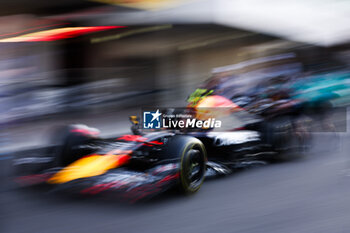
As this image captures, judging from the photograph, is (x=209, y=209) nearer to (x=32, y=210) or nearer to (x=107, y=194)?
(x=107, y=194)

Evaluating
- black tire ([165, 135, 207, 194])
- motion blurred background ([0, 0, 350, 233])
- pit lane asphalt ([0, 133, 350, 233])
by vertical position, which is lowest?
pit lane asphalt ([0, 133, 350, 233])

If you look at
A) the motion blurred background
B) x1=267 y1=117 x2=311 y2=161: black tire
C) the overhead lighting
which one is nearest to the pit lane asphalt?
x1=267 y1=117 x2=311 y2=161: black tire

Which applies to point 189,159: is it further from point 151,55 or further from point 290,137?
point 151,55

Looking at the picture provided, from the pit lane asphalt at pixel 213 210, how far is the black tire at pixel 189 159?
12 cm

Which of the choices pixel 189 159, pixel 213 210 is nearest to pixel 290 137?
pixel 189 159

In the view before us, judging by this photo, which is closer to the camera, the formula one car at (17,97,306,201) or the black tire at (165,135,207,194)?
the formula one car at (17,97,306,201)

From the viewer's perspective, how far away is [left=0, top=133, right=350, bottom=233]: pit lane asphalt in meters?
2.49

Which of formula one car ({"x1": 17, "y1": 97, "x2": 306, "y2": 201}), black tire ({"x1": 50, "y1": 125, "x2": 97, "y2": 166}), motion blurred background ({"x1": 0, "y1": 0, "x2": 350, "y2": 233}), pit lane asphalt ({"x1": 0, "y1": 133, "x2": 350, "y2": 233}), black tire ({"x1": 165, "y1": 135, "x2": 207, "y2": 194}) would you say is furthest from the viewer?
motion blurred background ({"x1": 0, "y1": 0, "x2": 350, "y2": 233})

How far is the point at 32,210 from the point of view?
9.36 feet

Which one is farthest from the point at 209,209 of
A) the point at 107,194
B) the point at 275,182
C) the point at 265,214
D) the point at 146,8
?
the point at 146,8

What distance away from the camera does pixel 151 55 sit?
7.62 meters

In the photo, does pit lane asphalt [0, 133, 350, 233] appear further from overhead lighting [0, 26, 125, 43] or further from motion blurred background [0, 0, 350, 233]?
overhead lighting [0, 26, 125, 43]

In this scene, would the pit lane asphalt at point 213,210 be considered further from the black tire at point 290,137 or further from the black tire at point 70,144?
the black tire at point 290,137

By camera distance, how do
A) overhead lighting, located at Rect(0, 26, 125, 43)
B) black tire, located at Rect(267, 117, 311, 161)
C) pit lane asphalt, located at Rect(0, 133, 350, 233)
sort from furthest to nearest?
1. overhead lighting, located at Rect(0, 26, 125, 43)
2. black tire, located at Rect(267, 117, 311, 161)
3. pit lane asphalt, located at Rect(0, 133, 350, 233)
